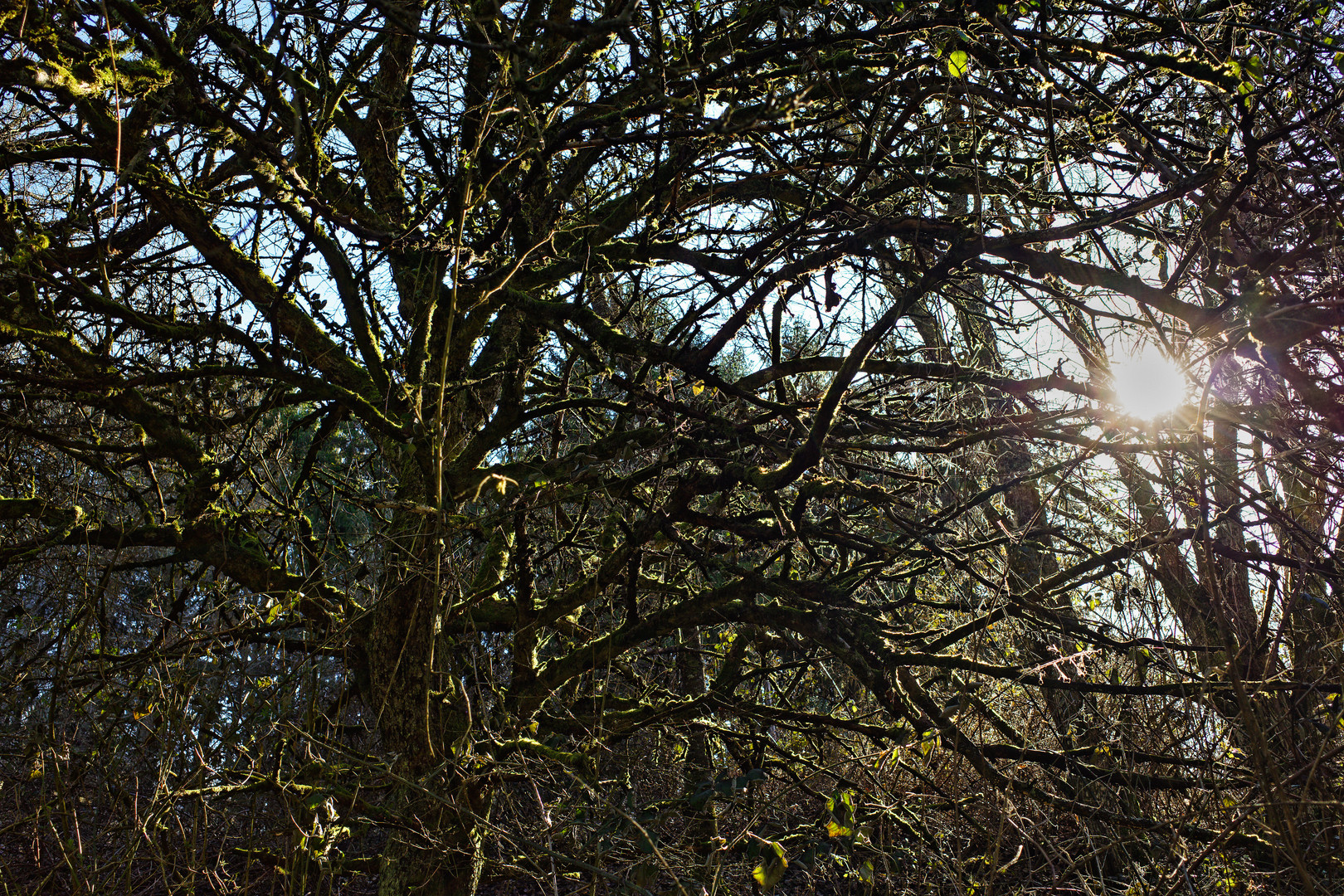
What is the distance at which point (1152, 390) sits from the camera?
240 centimetres

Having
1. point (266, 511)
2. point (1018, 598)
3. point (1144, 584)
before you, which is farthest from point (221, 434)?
point (1144, 584)

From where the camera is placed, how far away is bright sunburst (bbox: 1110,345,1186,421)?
2365 mm

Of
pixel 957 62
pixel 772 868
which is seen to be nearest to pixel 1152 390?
pixel 957 62

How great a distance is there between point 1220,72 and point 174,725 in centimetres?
423

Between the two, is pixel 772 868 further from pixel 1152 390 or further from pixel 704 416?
pixel 1152 390

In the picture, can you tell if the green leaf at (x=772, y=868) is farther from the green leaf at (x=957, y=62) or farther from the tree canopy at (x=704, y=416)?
the green leaf at (x=957, y=62)

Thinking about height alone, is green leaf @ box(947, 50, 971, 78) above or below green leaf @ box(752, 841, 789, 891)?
above

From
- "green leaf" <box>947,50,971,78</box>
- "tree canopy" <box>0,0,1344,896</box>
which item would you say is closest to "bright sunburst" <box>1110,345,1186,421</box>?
"tree canopy" <box>0,0,1344,896</box>

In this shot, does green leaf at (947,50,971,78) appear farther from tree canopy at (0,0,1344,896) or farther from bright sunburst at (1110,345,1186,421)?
bright sunburst at (1110,345,1186,421)

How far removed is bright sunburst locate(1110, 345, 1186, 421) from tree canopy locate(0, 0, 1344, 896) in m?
0.02

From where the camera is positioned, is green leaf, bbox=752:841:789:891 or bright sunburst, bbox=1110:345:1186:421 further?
bright sunburst, bbox=1110:345:1186:421

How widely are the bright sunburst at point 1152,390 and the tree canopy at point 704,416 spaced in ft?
0.07

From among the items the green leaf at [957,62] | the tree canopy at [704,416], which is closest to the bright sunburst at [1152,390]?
the tree canopy at [704,416]

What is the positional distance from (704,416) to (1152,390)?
135 cm
